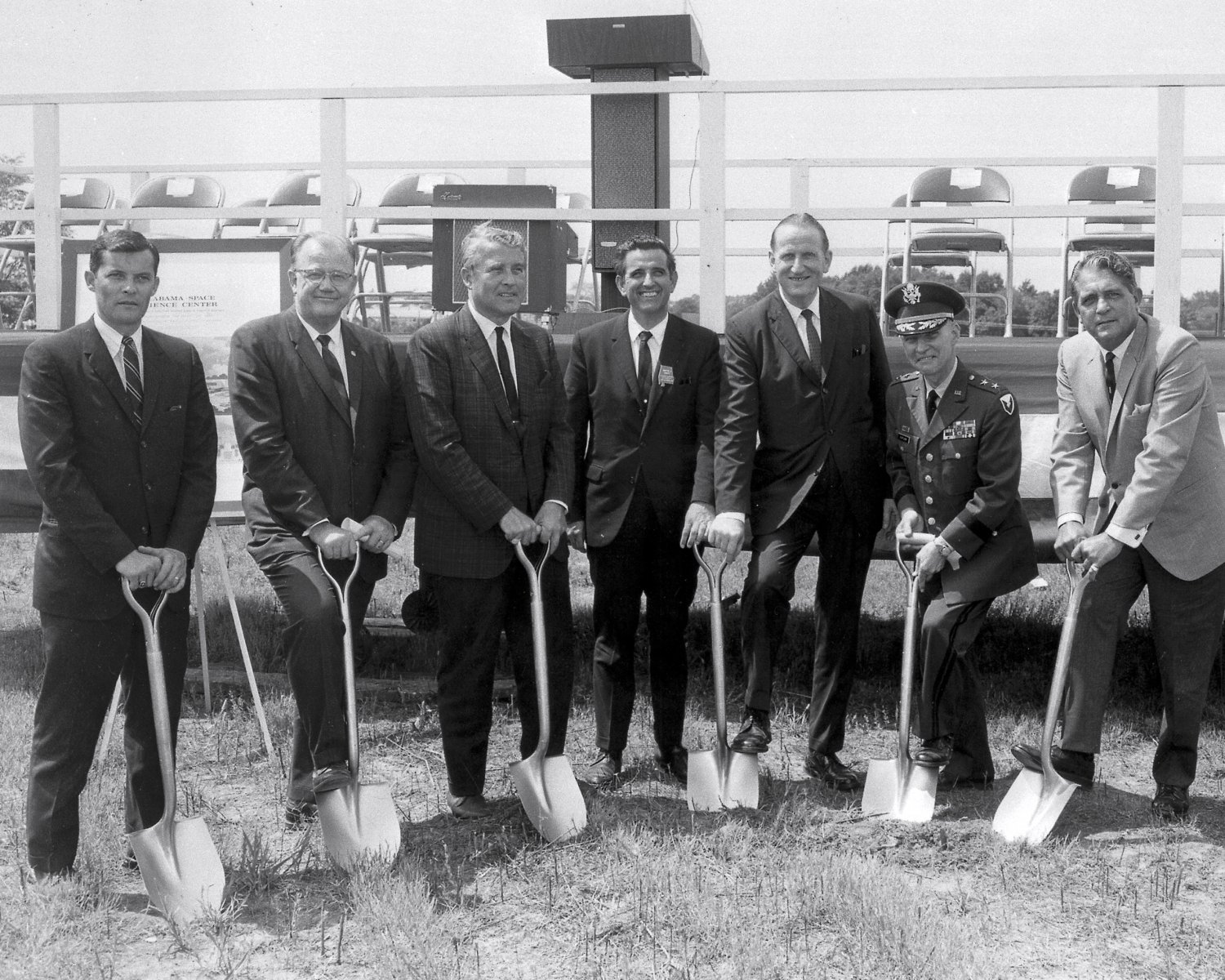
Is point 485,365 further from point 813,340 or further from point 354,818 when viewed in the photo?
point 354,818

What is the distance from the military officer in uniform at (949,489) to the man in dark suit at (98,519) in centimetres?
263

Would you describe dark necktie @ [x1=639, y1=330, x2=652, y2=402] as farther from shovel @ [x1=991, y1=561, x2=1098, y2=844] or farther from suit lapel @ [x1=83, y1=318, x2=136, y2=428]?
suit lapel @ [x1=83, y1=318, x2=136, y2=428]

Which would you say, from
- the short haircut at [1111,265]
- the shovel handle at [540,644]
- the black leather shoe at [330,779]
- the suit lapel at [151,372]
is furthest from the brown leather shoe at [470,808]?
the short haircut at [1111,265]

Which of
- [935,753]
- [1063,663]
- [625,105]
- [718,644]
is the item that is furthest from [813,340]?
[625,105]

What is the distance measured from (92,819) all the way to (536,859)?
1.60 meters

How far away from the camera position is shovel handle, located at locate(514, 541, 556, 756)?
4566 millimetres

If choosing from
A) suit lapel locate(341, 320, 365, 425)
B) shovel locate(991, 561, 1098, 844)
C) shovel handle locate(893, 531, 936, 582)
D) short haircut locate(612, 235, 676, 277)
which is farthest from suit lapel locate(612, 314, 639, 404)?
shovel locate(991, 561, 1098, 844)

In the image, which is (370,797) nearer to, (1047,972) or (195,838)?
(195,838)

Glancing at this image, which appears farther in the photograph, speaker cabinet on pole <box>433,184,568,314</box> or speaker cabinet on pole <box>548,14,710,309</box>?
speaker cabinet on pole <box>548,14,710,309</box>

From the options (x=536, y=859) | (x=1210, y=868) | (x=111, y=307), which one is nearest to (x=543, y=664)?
(x=536, y=859)

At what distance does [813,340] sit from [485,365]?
1266mm

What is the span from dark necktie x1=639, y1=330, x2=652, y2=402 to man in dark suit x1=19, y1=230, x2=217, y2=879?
1.70 metres

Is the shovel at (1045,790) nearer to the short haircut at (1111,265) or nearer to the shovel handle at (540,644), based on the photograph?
the short haircut at (1111,265)

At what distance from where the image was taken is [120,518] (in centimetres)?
411
